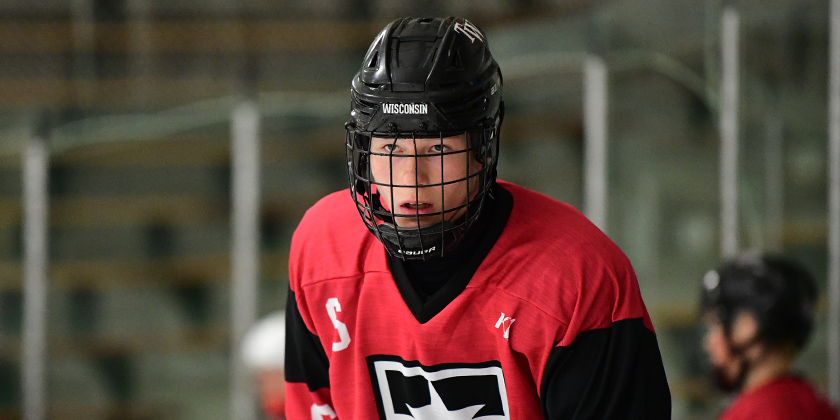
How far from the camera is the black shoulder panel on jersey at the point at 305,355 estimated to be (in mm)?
1217

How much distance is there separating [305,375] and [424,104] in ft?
1.45

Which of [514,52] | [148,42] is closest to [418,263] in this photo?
[514,52]

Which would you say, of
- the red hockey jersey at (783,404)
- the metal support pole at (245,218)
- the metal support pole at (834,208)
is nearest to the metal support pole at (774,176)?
the metal support pole at (834,208)

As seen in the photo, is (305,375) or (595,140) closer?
(305,375)

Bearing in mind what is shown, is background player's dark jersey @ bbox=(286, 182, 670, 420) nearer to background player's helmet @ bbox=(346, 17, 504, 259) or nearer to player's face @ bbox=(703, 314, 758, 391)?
background player's helmet @ bbox=(346, 17, 504, 259)

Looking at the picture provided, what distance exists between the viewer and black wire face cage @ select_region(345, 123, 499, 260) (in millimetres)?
1027

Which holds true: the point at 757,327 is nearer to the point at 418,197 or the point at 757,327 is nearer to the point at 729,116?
the point at 729,116

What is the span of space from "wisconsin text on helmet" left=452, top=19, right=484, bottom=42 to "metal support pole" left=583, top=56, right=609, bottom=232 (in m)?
1.81

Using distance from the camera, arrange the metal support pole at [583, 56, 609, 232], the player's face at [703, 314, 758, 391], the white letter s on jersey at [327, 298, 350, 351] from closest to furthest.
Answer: the white letter s on jersey at [327, 298, 350, 351], the player's face at [703, 314, 758, 391], the metal support pole at [583, 56, 609, 232]

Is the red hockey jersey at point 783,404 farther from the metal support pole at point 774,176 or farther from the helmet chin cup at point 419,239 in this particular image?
the helmet chin cup at point 419,239

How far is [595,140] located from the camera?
2.87 m

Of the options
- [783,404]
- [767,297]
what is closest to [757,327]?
[767,297]

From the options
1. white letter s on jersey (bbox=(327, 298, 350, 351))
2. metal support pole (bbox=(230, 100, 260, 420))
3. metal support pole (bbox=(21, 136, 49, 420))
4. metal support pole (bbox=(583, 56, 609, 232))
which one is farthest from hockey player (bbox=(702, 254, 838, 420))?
metal support pole (bbox=(21, 136, 49, 420))

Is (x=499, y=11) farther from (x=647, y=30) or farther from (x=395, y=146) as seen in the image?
(x=395, y=146)
